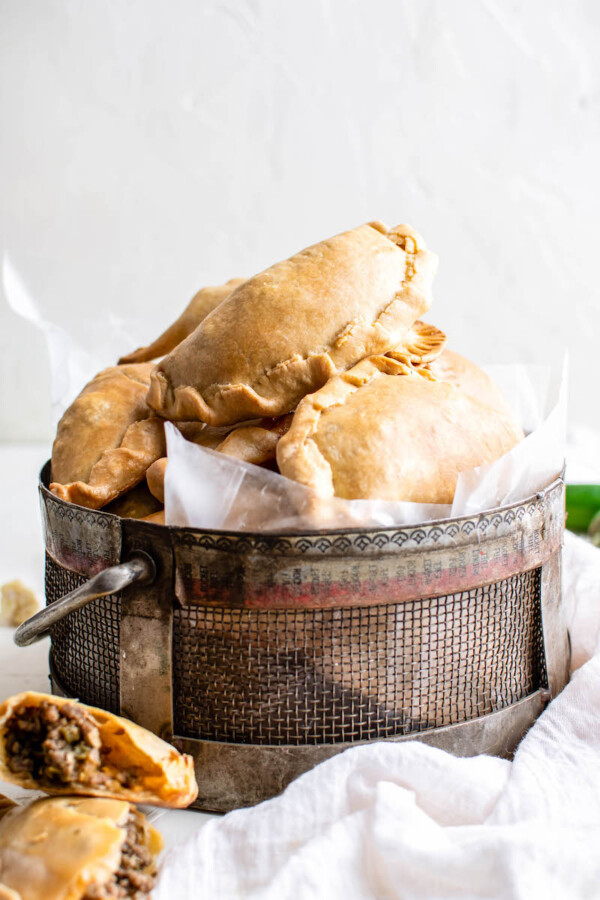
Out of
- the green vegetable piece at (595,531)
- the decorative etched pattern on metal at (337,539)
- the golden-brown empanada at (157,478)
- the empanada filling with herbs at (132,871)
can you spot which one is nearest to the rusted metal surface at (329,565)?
the decorative etched pattern on metal at (337,539)

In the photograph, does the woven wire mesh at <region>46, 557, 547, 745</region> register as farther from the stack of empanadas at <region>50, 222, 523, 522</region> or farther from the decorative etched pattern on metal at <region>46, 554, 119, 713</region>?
the stack of empanadas at <region>50, 222, 523, 522</region>

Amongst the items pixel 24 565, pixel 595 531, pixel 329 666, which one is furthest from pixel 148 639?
pixel 595 531

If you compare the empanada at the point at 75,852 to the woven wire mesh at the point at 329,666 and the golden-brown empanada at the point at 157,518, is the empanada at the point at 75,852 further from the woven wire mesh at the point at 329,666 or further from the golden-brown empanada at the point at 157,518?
the golden-brown empanada at the point at 157,518

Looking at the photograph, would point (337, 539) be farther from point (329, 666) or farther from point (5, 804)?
point (5, 804)

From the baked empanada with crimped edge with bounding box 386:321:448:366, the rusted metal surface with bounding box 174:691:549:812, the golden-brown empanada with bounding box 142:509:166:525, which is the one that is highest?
the baked empanada with crimped edge with bounding box 386:321:448:366

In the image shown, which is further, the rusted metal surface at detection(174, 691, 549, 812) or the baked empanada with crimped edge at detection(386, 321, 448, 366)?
the baked empanada with crimped edge at detection(386, 321, 448, 366)

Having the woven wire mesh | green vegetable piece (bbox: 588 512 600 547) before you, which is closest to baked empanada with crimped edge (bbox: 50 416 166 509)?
the woven wire mesh
